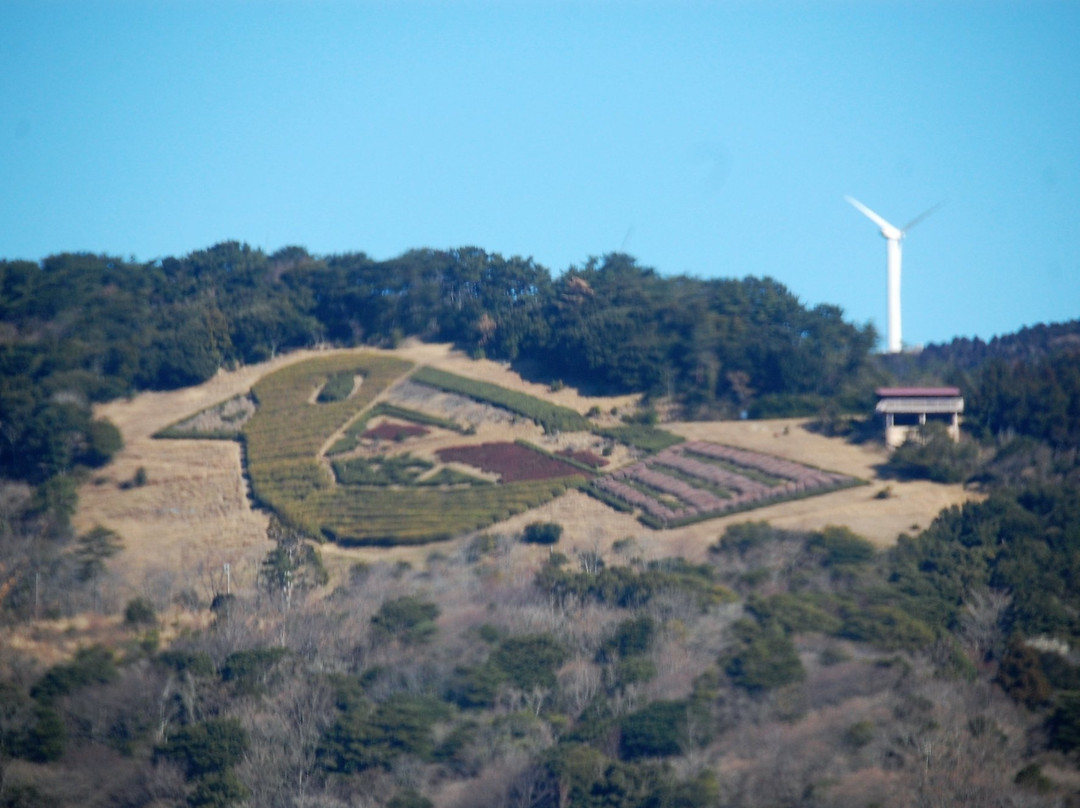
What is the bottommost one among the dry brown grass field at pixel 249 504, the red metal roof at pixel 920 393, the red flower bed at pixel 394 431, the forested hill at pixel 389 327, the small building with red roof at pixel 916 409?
the dry brown grass field at pixel 249 504

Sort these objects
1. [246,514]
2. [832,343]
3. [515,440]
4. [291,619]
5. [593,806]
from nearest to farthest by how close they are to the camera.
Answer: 1. [593,806]
2. [291,619]
3. [246,514]
4. [515,440]
5. [832,343]

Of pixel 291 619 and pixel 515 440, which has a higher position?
pixel 515 440

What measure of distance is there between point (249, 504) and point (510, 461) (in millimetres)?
10759

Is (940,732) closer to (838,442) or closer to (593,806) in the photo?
(593,806)

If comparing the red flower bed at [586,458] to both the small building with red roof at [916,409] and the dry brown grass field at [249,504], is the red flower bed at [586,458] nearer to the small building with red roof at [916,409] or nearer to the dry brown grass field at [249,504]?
the dry brown grass field at [249,504]

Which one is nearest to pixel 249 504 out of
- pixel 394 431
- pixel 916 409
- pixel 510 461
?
pixel 394 431

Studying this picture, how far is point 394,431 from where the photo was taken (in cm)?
6066

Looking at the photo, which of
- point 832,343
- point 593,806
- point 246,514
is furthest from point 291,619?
point 832,343

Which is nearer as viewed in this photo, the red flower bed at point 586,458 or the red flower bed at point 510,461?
the red flower bed at point 510,461

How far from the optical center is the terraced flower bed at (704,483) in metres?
50.8

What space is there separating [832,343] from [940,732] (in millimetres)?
31276

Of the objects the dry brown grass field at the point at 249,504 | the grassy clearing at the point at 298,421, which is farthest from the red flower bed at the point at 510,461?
the grassy clearing at the point at 298,421

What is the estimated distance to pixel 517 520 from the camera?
2031 inches

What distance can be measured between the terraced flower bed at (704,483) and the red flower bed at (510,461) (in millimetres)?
2328
